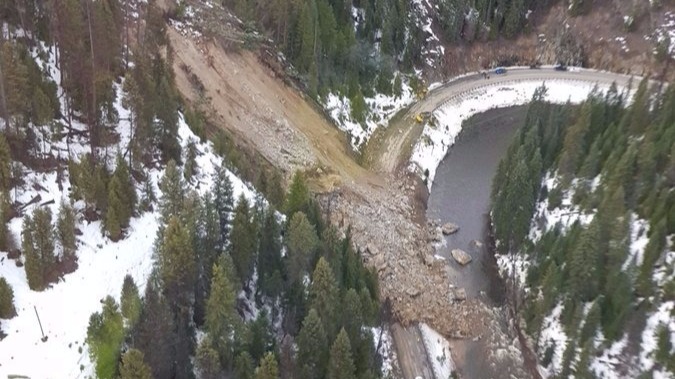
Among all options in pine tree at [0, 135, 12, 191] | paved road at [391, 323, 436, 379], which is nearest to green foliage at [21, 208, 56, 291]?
pine tree at [0, 135, 12, 191]

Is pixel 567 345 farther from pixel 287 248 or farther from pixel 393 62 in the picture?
pixel 393 62

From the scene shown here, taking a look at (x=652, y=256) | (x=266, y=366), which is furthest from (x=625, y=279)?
(x=266, y=366)

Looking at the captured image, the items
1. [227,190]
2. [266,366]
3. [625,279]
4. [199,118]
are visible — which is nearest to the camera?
[266,366]

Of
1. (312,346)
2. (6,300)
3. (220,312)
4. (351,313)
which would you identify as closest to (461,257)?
(351,313)

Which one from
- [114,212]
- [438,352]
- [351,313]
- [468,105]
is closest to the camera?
[114,212]

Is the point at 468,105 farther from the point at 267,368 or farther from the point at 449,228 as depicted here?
the point at 267,368

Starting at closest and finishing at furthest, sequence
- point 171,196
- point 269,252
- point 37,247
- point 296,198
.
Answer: point 37,247
point 171,196
point 269,252
point 296,198

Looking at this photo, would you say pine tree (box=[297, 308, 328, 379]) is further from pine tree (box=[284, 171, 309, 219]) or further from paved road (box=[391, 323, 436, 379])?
pine tree (box=[284, 171, 309, 219])
